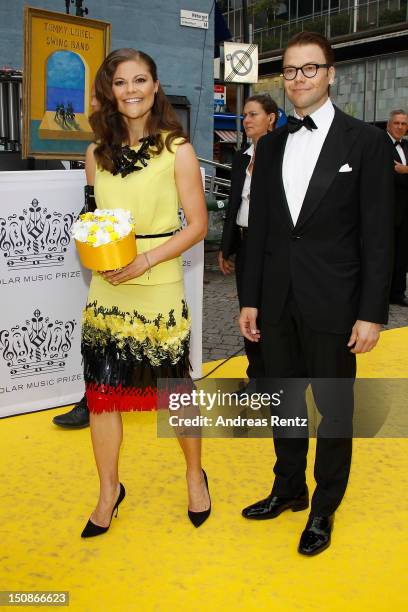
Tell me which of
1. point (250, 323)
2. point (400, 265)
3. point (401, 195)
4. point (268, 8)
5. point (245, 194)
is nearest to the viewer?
point (250, 323)

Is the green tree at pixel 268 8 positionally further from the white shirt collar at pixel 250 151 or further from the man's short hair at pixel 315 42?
the man's short hair at pixel 315 42

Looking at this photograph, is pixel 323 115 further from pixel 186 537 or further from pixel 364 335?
pixel 186 537

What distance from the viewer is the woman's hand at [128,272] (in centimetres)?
259

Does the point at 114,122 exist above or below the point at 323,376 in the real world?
above

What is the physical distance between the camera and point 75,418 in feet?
13.4

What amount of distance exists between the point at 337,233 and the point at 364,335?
40cm

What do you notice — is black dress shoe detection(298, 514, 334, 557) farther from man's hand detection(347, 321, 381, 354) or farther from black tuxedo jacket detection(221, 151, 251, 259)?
black tuxedo jacket detection(221, 151, 251, 259)

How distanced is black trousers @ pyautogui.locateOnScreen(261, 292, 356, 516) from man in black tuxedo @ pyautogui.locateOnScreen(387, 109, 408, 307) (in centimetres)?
493

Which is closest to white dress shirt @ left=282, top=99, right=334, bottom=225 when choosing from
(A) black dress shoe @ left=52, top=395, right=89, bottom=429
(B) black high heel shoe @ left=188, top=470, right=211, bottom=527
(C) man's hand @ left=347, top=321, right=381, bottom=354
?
(C) man's hand @ left=347, top=321, right=381, bottom=354

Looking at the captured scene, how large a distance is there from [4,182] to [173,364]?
1.78 metres

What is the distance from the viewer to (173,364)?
283 cm

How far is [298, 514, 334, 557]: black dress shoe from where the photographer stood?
2.76 m

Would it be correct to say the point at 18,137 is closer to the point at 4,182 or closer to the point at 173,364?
the point at 4,182

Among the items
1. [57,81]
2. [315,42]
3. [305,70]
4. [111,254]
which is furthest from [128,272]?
[57,81]
